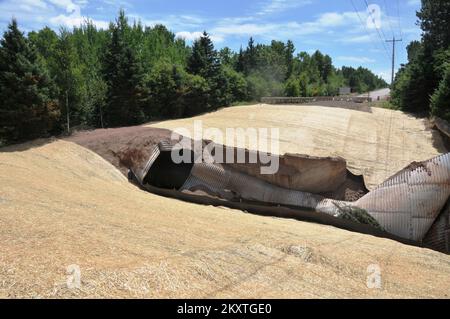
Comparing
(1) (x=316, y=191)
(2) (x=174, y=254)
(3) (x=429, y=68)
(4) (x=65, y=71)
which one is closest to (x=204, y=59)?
(4) (x=65, y=71)

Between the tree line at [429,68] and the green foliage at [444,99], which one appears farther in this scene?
the tree line at [429,68]

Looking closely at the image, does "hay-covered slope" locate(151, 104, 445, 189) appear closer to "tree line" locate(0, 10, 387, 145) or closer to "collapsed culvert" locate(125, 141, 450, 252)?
"collapsed culvert" locate(125, 141, 450, 252)

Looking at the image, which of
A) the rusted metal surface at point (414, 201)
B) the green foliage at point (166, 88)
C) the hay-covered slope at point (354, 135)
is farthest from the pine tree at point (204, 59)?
the rusted metal surface at point (414, 201)

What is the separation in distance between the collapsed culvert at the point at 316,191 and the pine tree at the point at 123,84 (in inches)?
575

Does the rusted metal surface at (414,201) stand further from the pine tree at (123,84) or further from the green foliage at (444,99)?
the pine tree at (123,84)

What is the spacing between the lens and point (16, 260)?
625cm

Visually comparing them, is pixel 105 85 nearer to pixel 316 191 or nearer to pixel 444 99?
pixel 316 191

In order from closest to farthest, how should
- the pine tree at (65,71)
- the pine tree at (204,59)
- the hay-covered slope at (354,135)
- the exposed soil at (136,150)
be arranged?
the exposed soil at (136,150), the hay-covered slope at (354,135), the pine tree at (65,71), the pine tree at (204,59)

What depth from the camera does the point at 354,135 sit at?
22.7m

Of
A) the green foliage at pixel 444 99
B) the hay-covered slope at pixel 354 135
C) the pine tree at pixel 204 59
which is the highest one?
the pine tree at pixel 204 59

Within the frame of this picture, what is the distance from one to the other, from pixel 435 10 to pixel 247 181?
3342 cm

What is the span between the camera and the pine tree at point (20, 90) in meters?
21.1

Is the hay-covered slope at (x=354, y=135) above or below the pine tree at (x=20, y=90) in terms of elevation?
below

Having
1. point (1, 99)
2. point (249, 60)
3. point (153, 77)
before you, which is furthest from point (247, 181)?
point (249, 60)
